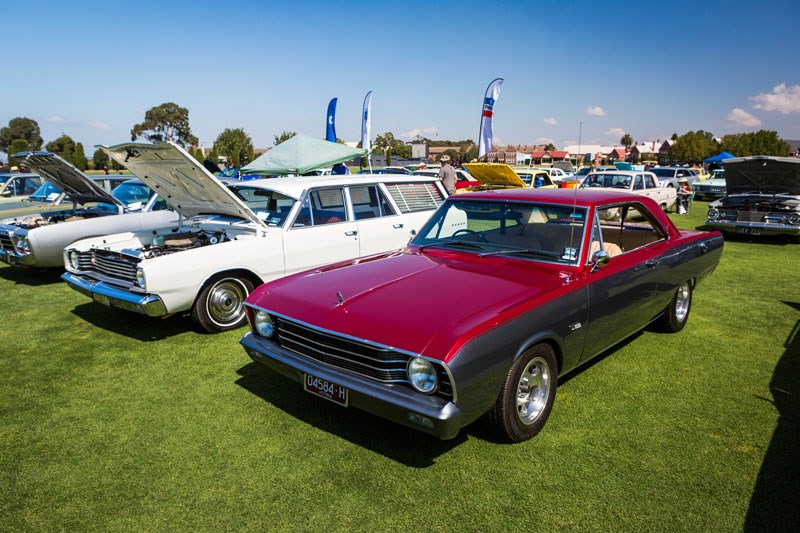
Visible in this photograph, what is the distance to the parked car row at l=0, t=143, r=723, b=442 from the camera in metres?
2.89

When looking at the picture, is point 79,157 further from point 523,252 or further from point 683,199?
point 523,252

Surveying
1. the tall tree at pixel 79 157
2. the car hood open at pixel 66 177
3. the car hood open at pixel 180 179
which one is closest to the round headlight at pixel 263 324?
the car hood open at pixel 180 179

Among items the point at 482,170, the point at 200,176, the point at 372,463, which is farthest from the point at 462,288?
the point at 482,170

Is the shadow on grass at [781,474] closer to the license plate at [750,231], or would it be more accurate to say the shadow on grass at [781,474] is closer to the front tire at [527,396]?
the front tire at [527,396]

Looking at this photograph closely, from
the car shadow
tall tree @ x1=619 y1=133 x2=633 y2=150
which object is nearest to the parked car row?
the car shadow

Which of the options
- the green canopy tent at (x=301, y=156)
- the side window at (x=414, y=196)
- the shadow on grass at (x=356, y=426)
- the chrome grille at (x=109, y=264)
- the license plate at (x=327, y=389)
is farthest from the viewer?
the green canopy tent at (x=301, y=156)

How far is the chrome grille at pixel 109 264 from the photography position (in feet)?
16.8

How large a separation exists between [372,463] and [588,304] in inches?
71.5

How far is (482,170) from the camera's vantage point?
611 inches

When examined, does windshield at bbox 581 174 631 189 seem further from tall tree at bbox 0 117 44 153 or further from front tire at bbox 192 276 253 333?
→ tall tree at bbox 0 117 44 153

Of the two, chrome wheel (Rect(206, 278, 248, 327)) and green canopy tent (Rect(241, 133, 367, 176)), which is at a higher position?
green canopy tent (Rect(241, 133, 367, 176))

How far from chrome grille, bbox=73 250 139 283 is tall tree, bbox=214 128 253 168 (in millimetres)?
53303

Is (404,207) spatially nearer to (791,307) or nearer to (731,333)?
(731,333)

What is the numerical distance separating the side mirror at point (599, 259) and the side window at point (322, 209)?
3333 mm
